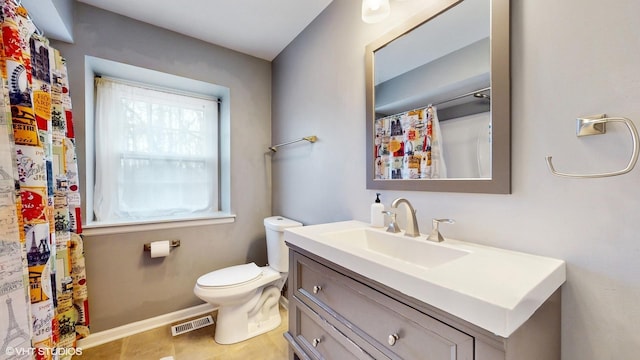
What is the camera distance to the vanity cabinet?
581 millimetres

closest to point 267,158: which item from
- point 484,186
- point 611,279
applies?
→ point 484,186

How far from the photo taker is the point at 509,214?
2.93 feet

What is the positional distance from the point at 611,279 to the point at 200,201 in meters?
2.61

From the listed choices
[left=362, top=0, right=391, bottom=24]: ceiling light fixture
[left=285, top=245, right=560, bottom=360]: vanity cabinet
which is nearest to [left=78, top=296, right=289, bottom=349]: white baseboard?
[left=285, top=245, right=560, bottom=360]: vanity cabinet

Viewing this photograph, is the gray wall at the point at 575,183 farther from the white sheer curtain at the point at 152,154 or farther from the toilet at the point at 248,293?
the white sheer curtain at the point at 152,154

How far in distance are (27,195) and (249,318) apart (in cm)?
144

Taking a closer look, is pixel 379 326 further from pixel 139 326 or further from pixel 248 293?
pixel 139 326

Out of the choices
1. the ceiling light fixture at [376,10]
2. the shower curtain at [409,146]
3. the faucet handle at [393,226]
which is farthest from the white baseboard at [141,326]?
the ceiling light fixture at [376,10]

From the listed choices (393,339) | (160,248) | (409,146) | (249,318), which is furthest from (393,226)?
(160,248)

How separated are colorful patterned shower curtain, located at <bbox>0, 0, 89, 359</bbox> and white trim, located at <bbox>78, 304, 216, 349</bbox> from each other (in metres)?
0.32

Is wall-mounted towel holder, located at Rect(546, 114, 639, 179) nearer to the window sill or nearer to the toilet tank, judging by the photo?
the toilet tank

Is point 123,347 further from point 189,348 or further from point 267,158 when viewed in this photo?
point 267,158

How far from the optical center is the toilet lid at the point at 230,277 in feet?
5.45

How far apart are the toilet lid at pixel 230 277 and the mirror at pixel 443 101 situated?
1.08m
